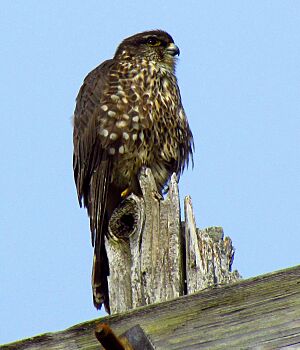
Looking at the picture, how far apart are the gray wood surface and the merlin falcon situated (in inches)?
146

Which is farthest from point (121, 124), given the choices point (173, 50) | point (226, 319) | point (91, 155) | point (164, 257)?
point (226, 319)

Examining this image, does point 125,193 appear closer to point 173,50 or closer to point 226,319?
point 173,50

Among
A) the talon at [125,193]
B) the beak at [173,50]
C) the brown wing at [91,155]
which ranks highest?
the beak at [173,50]

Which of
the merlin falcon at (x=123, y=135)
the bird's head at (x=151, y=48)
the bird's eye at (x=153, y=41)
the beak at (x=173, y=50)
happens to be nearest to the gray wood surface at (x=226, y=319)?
the merlin falcon at (x=123, y=135)

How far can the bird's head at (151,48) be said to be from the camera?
22.9ft

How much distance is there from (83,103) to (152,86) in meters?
0.56

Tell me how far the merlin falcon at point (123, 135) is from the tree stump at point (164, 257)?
7.86ft

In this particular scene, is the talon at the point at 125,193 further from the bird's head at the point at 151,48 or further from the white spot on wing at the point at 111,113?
the bird's head at the point at 151,48

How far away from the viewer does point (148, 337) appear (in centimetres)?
202

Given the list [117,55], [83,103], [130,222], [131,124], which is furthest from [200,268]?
[117,55]

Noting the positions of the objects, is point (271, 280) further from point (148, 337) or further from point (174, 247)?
point (174, 247)

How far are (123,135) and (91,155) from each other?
1.05 feet

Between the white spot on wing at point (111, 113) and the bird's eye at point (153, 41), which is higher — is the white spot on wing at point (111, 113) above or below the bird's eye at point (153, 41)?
below

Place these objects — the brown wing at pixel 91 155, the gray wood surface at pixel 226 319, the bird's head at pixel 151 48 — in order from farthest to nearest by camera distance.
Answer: the bird's head at pixel 151 48
the brown wing at pixel 91 155
the gray wood surface at pixel 226 319
